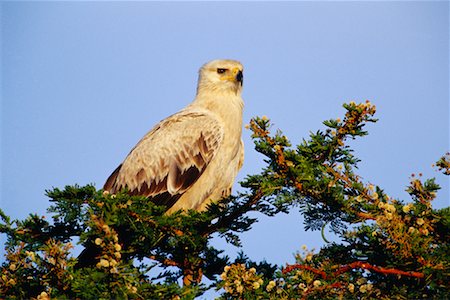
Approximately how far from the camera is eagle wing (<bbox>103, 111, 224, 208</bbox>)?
8.62m

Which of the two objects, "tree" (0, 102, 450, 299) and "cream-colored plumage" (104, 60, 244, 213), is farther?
"cream-colored plumage" (104, 60, 244, 213)

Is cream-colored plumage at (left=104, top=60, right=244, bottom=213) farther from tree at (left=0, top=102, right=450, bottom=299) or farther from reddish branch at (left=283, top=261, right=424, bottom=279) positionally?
reddish branch at (left=283, top=261, right=424, bottom=279)

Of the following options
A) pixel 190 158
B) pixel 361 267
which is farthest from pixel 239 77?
pixel 361 267

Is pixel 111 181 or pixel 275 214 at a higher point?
pixel 111 181

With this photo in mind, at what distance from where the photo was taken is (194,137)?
8812 mm

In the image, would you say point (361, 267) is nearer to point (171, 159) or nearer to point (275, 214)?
point (275, 214)

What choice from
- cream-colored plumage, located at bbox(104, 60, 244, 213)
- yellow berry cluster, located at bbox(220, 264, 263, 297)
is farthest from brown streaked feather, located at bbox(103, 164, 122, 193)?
yellow berry cluster, located at bbox(220, 264, 263, 297)

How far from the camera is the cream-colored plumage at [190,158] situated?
8633 millimetres

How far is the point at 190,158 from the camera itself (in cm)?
874

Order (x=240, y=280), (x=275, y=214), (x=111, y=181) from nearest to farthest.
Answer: (x=240, y=280), (x=275, y=214), (x=111, y=181)

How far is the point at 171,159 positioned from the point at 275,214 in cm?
279

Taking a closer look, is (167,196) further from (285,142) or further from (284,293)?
(284,293)

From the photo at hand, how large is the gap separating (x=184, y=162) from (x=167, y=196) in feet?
1.81

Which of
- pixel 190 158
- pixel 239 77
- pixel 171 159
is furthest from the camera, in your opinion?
pixel 239 77
